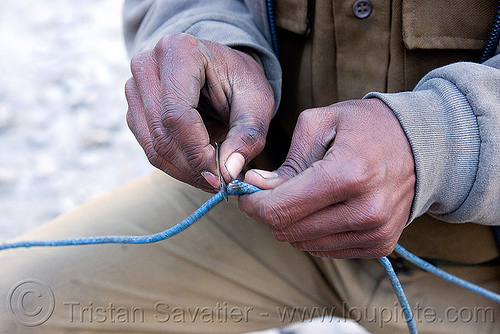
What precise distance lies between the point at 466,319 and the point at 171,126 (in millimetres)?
753

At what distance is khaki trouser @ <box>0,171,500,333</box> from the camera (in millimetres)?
1022

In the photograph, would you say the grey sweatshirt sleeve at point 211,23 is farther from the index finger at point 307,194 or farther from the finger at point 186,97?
the index finger at point 307,194

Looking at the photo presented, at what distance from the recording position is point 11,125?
2.31m

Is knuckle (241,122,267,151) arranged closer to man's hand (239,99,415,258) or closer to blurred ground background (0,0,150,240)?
man's hand (239,99,415,258)

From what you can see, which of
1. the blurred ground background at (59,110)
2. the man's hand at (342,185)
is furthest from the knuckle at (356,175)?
the blurred ground background at (59,110)

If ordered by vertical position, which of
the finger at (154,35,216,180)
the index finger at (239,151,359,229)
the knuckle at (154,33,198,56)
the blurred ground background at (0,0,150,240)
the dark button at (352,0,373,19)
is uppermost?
the dark button at (352,0,373,19)

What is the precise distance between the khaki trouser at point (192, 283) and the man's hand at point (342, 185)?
0.40 metres

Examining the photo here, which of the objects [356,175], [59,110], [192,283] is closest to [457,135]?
[356,175]

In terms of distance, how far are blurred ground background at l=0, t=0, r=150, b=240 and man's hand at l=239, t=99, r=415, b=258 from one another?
1.49 meters

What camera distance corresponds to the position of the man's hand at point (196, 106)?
0.72 m

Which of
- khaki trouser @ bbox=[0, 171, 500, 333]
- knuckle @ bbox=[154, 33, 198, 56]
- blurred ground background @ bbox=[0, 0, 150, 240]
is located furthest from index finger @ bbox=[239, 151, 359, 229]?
blurred ground background @ bbox=[0, 0, 150, 240]

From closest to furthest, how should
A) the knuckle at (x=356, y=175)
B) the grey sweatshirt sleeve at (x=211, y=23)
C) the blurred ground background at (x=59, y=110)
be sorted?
the knuckle at (x=356, y=175), the grey sweatshirt sleeve at (x=211, y=23), the blurred ground background at (x=59, y=110)

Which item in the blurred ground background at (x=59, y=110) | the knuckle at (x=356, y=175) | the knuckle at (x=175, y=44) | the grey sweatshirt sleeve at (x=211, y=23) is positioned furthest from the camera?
the blurred ground background at (x=59, y=110)

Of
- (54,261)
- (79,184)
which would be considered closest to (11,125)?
(79,184)
